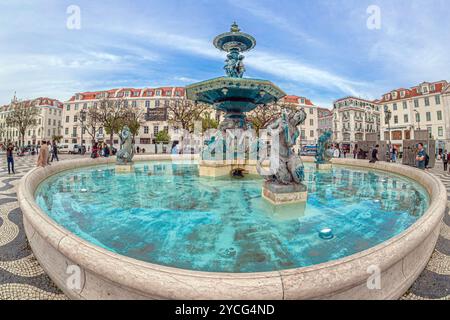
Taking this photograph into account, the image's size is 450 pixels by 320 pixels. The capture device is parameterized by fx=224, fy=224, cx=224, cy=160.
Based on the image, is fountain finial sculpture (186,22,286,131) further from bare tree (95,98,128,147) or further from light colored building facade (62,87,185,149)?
light colored building facade (62,87,185,149)

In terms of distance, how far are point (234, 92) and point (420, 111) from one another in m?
55.9

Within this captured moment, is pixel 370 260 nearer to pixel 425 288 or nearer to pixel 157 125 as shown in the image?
pixel 425 288

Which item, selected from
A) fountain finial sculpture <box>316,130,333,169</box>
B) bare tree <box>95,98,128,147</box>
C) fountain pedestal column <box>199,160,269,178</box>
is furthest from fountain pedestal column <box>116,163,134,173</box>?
bare tree <box>95,98,128,147</box>

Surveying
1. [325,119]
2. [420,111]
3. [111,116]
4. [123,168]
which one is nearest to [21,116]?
[111,116]

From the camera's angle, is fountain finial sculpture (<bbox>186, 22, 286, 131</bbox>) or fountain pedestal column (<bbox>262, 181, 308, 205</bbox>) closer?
fountain pedestal column (<bbox>262, 181, 308, 205</bbox>)

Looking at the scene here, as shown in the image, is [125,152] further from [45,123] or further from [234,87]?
[45,123]

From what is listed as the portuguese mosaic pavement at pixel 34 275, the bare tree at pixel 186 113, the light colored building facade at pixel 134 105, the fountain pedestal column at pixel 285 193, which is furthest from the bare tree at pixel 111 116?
the fountain pedestal column at pixel 285 193

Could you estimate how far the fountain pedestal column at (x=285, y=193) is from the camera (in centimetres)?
511

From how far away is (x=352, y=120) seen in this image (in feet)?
206

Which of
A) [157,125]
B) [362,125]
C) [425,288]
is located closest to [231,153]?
[425,288]

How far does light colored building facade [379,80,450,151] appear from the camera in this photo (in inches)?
1670

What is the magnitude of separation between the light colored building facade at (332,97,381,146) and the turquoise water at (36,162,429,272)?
6410 centimetres

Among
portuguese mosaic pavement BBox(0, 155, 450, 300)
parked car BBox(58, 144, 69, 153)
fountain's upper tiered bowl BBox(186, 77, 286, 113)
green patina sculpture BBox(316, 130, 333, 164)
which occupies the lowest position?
portuguese mosaic pavement BBox(0, 155, 450, 300)

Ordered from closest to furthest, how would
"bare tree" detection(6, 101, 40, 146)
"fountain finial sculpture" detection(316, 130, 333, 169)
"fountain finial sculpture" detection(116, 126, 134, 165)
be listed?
"fountain finial sculpture" detection(116, 126, 134, 165) < "fountain finial sculpture" detection(316, 130, 333, 169) < "bare tree" detection(6, 101, 40, 146)
